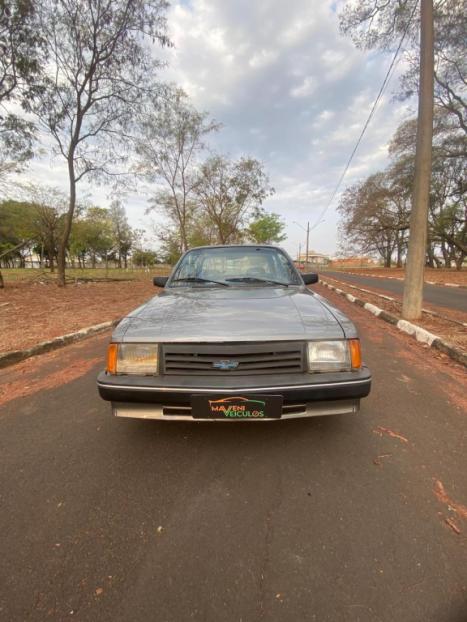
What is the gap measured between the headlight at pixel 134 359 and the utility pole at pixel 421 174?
19.9 ft

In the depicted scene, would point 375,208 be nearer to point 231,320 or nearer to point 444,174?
point 444,174

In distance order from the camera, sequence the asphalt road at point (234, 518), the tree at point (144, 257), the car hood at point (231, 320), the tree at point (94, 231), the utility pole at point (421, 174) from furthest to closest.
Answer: the tree at point (144, 257), the tree at point (94, 231), the utility pole at point (421, 174), the car hood at point (231, 320), the asphalt road at point (234, 518)

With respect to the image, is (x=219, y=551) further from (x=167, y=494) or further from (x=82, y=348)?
(x=82, y=348)

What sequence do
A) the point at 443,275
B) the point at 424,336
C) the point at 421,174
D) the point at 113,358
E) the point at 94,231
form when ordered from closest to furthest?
the point at 113,358
the point at 424,336
the point at 421,174
the point at 443,275
the point at 94,231

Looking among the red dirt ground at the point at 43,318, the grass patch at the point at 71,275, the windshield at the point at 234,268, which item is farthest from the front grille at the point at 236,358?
the grass patch at the point at 71,275

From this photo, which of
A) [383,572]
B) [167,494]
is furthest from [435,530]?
[167,494]

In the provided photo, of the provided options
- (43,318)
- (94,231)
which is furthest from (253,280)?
(94,231)

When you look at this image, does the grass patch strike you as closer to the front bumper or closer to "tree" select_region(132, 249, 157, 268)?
the front bumper

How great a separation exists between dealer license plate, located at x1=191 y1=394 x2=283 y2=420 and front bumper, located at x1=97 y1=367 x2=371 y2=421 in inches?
1.3

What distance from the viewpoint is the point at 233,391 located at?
5.68 feet

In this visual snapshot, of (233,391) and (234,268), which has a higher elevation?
(234,268)

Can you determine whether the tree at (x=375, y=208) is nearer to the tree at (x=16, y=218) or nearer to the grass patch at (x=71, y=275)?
the grass patch at (x=71, y=275)

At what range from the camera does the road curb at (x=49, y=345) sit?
3.98m

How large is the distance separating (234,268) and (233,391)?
175 centimetres
